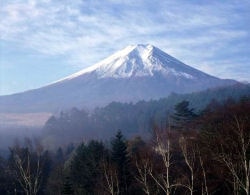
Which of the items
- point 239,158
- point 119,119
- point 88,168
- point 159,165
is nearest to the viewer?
point 239,158

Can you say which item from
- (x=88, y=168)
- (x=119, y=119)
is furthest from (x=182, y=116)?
(x=119, y=119)

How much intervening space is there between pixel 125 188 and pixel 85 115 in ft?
367

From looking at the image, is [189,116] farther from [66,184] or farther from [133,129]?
[133,129]

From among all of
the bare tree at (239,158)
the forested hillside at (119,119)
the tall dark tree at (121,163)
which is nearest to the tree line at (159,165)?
the tall dark tree at (121,163)

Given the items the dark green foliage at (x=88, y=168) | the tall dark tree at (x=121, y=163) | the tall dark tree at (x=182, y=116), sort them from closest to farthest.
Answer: the tall dark tree at (x=121, y=163) < the dark green foliage at (x=88, y=168) < the tall dark tree at (x=182, y=116)

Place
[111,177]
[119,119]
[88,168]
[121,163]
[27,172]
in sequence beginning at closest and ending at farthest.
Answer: [111,177], [27,172], [121,163], [88,168], [119,119]

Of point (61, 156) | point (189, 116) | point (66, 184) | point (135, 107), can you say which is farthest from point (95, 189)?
point (135, 107)

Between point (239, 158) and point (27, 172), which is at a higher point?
point (239, 158)

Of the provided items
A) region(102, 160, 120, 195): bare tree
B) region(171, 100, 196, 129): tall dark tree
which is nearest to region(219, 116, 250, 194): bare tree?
region(102, 160, 120, 195): bare tree

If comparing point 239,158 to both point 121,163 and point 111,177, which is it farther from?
point 121,163

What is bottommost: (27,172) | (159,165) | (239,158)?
(159,165)

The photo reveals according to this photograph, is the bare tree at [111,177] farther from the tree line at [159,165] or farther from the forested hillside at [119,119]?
the forested hillside at [119,119]

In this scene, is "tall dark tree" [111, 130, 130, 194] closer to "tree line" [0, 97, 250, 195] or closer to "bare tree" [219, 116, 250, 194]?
"tree line" [0, 97, 250, 195]

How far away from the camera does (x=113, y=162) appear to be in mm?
35781
